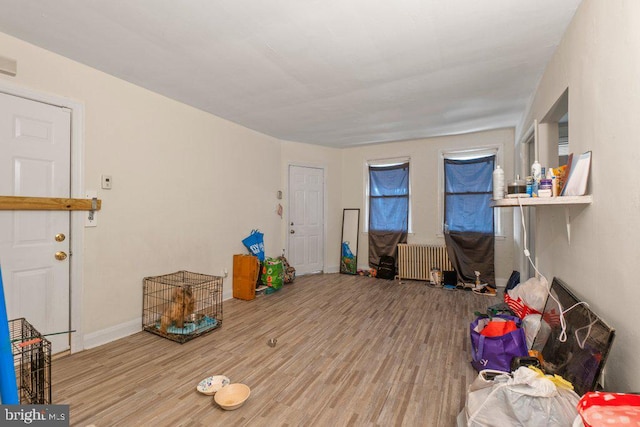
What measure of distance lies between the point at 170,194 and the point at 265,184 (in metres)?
1.73

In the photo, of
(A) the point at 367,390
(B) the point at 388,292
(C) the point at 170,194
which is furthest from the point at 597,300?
(C) the point at 170,194

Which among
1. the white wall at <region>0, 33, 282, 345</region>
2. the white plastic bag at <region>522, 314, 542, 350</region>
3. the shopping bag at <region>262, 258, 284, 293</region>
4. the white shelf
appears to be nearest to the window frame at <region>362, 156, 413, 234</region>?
the shopping bag at <region>262, 258, 284, 293</region>

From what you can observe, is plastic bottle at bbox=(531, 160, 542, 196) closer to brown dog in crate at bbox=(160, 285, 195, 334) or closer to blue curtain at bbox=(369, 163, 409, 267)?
brown dog in crate at bbox=(160, 285, 195, 334)

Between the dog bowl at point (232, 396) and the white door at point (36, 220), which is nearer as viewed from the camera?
the dog bowl at point (232, 396)

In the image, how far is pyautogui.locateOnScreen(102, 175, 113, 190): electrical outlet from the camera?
2.72 meters

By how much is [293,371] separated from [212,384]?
60 cm

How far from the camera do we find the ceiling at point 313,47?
1861 millimetres

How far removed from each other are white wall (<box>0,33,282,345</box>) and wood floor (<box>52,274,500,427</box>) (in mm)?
562

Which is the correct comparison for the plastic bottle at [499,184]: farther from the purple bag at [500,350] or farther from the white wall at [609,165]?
the purple bag at [500,350]

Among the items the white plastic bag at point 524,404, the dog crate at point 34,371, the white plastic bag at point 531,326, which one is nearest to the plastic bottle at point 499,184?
the white plastic bag at point 531,326

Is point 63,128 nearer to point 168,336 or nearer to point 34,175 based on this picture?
point 34,175

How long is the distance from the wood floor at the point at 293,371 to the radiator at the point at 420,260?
4.53 feet

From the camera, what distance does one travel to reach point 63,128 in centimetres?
247

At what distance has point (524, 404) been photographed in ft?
4.02
